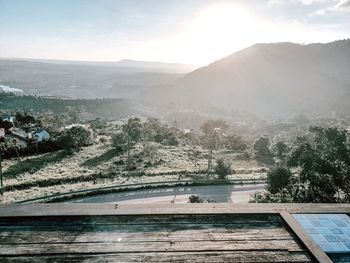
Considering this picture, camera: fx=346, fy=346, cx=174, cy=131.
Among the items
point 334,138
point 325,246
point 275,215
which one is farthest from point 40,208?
point 334,138

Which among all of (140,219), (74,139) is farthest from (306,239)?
(74,139)

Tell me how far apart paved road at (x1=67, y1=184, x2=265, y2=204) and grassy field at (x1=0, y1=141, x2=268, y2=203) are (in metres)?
4.07

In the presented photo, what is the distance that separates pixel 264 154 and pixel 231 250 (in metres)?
75.6

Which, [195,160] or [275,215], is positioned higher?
[275,215]

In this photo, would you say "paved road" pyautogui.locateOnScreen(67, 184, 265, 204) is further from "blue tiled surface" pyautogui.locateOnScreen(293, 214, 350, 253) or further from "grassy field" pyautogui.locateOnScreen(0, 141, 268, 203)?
"blue tiled surface" pyautogui.locateOnScreen(293, 214, 350, 253)

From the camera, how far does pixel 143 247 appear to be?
8.32 metres

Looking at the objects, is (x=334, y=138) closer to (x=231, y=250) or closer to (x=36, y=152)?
(x=231, y=250)

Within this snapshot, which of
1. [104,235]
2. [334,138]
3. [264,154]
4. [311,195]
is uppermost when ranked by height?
[104,235]

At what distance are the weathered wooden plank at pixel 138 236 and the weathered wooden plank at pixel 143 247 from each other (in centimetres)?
19

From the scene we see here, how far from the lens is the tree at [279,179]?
35312mm

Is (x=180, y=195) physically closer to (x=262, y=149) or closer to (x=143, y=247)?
(x=143, y=247)

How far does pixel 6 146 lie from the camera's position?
202 feet

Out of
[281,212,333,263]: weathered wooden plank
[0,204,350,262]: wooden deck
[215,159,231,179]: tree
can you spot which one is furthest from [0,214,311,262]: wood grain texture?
[215,159,231,179]: tree

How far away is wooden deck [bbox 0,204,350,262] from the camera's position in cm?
799
